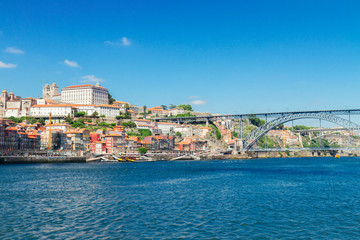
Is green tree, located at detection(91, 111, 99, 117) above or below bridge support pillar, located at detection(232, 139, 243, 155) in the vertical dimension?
above

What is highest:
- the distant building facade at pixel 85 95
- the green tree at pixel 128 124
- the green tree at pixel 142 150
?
A: the distant building facade at pixel 85 95

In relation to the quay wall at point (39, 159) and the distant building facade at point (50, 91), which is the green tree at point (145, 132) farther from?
the distant building facade at point (50, 91)

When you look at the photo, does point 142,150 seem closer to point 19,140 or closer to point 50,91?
point 19,140

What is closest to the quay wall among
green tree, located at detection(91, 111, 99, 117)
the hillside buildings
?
green tree, located at detection(91, 111, 99, 117)

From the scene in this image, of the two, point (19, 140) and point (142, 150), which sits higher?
point (19, 140)

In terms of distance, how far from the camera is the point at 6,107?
114 m

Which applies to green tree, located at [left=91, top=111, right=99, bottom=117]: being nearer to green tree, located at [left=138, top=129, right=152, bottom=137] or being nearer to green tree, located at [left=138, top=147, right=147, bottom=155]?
green tree, located at [left=138, top=129, right=152, bottom=137]

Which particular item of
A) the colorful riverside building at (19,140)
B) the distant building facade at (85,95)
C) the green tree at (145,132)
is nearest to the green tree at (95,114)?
the distant building facade at (85,95)

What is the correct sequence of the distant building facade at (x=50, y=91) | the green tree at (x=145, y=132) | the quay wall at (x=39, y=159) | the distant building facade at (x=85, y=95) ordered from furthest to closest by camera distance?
the distant building facade at (x=50, y=91) < the distant building facade at (x=85, y=95) < the green tree at (x=145, y=132) < the quay wall at (x=39, y=159)

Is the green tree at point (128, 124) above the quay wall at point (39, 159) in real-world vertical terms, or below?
above

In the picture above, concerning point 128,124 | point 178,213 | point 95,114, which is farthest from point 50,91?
point 178,213

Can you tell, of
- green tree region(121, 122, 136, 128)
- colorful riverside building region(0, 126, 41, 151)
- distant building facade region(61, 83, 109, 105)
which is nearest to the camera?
colorful riverside building region(0, 126, 41, 151)

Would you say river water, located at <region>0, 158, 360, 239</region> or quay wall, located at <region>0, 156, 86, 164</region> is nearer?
river water, located at <region>0, 158, 360, 239</region>

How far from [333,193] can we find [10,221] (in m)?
18.8
